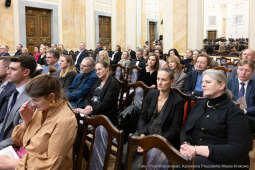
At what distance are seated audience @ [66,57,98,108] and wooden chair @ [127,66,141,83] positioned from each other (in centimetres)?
136

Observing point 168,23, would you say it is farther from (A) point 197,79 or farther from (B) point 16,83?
(B) point 16,83

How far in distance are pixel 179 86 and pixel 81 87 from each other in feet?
5.79

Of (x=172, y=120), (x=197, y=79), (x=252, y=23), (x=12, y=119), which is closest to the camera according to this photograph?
(x=12, y=119)

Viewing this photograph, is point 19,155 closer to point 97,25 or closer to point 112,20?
point 97,25

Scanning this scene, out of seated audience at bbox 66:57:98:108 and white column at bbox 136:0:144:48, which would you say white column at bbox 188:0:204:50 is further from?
white column at bbox 136:0:144:48

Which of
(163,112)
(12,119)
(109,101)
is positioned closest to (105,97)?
(109,101)

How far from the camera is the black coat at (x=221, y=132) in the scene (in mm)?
2166

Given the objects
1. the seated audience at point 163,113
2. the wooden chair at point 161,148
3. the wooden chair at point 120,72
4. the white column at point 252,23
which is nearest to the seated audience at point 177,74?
the wooden chair at point 120,72

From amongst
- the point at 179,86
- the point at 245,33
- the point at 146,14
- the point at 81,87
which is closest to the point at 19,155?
the point at 81,87

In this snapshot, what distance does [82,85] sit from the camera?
4508 mm

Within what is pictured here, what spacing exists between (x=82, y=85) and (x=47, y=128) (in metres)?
2.50

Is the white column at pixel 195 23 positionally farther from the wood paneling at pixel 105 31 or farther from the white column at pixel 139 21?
the white column at pixel 139 21

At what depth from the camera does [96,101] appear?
397 centimetres

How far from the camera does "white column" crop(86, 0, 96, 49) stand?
44.9 feet
